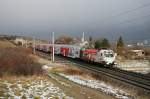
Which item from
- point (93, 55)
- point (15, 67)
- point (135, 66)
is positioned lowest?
point (135, 66)

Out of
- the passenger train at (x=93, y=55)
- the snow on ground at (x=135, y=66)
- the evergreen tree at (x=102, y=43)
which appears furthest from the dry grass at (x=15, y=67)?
the evergreen tree at (x=102, y=43)

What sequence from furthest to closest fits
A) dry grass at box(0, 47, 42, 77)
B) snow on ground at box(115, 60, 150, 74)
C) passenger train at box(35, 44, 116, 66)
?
snow on ground at box(115, 60, 150, 74), passenger train at box(35, 44, 116, 66), dry grass at box(0, 47, 42, 77)

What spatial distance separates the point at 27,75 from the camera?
83.4ft

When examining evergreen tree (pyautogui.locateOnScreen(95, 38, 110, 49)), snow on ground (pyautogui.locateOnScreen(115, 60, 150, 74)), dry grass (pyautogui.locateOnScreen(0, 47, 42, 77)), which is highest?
evergreen tree (pyautogui.locateOnScreen(95, 38, 110, 49))

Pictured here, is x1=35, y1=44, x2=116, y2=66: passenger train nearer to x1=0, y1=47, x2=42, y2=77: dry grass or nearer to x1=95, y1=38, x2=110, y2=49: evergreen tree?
x1=0, y1=47, x2=42, y2=77: dry grass

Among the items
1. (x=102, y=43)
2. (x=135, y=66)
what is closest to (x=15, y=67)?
(x=135, y=66)

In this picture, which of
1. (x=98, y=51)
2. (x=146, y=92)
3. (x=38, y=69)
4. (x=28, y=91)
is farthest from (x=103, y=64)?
(x=28, y=91)

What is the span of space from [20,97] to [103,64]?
32531 mm

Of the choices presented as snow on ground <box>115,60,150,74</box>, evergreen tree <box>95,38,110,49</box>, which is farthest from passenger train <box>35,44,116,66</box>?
evergreen tree <box>95,38,110,49</box>

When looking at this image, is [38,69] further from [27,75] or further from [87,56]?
[87,56]

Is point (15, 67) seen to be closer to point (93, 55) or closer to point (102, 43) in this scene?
point (93, 55)

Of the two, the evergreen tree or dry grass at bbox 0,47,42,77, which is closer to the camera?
dry grass at bbox 0,47,42,77

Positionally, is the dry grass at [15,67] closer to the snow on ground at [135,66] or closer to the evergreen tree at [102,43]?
the snow on ground at [135,66]

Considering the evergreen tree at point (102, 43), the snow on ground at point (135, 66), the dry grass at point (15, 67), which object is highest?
the evergreen tree at point (102, 43)
